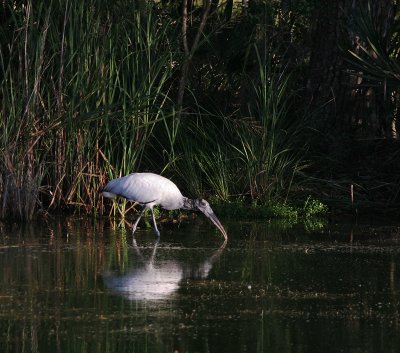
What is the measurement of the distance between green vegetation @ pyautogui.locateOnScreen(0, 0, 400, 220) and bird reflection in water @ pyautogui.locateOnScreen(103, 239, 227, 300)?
7.58 ft

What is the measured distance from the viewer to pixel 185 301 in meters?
7.40

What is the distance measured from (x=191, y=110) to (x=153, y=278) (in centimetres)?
593

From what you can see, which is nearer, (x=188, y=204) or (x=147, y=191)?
(x=147, y=191)

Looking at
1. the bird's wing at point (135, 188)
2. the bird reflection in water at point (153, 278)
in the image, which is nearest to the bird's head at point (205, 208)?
the bird's wing at point (135, 188)

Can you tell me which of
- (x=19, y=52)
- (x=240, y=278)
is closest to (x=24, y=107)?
(x=19, y=52)

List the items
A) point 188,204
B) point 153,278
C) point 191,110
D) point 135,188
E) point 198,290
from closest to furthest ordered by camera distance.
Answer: point 198,290 → point 153,278 → point 135,188 → point 188,204 → point 191,110

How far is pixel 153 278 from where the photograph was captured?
830cm

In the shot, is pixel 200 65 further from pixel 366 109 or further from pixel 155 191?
pixel 155 191

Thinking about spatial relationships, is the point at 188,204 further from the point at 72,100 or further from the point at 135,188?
→ the point at 72,100

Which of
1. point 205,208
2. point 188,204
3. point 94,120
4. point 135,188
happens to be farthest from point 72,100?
point 205,208

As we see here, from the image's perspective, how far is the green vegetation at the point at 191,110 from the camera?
36.9ft

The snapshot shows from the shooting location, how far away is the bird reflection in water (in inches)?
303

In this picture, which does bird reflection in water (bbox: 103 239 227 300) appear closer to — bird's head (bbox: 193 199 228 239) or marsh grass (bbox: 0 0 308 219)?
bird's head (bbox: 193 199 228 239)

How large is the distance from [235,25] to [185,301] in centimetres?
781
